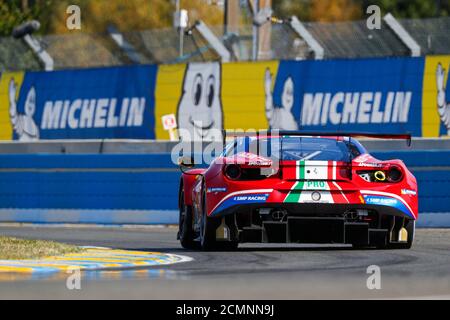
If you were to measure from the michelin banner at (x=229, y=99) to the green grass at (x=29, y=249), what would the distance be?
13352 mm

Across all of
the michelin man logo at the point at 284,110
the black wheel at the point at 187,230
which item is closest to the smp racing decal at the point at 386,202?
the black wheel at the point at 187,230

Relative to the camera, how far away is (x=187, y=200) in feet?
45.9

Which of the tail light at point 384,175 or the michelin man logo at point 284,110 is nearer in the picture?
the tail light at point 384,175

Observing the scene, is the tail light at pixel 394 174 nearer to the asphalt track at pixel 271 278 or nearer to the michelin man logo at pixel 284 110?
the asphalt track at pixel 271 278

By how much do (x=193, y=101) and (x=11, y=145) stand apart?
394 cm

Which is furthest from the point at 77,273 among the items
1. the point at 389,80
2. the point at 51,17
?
the point at 51,17

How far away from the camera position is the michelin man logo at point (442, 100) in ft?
83.1

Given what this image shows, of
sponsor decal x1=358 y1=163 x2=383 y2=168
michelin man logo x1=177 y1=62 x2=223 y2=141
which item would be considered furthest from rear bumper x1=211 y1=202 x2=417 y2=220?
michelin man logo x1=177 y1=62 x2=223 y2=141

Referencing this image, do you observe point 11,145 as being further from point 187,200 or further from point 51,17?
point 51,17

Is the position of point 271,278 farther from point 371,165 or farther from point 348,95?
point 348,95

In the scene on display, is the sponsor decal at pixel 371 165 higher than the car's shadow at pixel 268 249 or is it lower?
higher

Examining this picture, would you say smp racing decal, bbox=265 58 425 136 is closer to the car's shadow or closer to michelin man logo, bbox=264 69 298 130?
michelin man logo, bbox=264 69 298 130

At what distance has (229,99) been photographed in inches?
1135

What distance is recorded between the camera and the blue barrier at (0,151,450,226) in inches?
824
